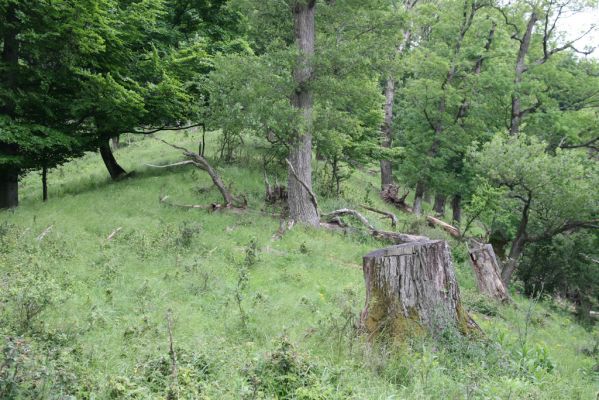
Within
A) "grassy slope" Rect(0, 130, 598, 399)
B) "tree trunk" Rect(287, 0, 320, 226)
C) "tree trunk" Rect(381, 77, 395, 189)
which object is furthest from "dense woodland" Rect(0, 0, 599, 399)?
"tree trunk" Rect(381, 77, 395, 189)

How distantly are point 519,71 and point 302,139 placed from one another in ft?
37.6

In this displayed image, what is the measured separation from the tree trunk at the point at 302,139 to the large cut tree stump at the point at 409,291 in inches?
294

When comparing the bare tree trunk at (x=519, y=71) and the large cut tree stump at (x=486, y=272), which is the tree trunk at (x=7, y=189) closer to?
the large cut tree stump at (x=486, y=272)

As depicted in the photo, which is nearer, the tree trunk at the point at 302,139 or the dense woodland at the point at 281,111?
the dense woodland at the point at 281,111

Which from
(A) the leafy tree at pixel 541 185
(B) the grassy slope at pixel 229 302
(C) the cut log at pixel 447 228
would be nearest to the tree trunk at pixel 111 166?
(B) the grassy slope at pixel 229 302

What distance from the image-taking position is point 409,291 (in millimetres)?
6031

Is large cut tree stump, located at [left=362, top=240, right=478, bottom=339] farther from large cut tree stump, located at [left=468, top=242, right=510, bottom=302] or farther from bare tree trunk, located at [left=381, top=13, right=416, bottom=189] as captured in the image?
bare tree trunk, located at [left=381, top=13, right=416, bottom=189]

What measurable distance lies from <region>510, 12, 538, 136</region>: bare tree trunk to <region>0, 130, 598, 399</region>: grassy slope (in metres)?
7.52

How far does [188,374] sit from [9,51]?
44.8ft

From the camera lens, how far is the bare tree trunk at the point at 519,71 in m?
19.0

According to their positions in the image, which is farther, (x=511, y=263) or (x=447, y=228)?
(x=447, y=228)

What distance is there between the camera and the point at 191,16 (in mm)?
19000

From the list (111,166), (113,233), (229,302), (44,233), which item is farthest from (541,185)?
(111,166)

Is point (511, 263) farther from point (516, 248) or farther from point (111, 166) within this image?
point (111, 166)
